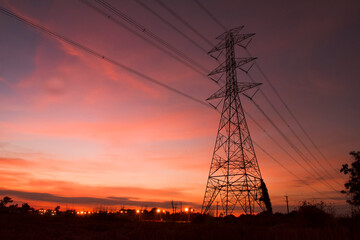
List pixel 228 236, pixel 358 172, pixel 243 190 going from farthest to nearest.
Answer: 1. pixel 358 172
2. pixel 243 190
3. pixel 228 236

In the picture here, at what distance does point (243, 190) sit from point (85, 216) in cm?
1789

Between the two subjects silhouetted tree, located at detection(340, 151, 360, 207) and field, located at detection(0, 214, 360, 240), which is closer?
field, located at detection(0, 214, 360, 240)

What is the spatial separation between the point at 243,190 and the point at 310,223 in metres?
11.6

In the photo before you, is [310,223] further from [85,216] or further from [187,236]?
[85,216]

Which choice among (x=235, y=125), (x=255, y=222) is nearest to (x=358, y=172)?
(x=235, y=125)

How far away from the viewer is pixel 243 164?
110ft

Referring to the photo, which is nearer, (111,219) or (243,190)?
(111,219)

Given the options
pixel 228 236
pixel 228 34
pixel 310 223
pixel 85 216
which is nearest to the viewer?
pixel 228 236

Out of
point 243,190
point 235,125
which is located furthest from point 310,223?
point 235,125

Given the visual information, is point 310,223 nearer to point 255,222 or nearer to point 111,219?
point 255,222

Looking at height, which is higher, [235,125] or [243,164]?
[235,125]

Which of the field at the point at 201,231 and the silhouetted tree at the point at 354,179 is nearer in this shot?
the field at the point at 201,231

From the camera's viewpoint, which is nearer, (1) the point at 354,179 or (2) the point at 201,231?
(2) the point at 201,231

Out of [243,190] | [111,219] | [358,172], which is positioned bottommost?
[111,219]
